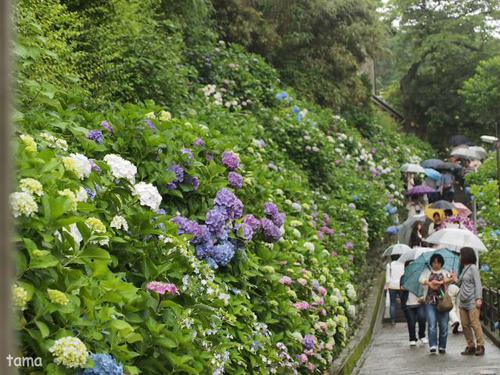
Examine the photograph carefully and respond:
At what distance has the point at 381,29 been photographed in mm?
27875

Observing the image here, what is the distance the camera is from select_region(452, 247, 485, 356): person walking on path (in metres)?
12.6

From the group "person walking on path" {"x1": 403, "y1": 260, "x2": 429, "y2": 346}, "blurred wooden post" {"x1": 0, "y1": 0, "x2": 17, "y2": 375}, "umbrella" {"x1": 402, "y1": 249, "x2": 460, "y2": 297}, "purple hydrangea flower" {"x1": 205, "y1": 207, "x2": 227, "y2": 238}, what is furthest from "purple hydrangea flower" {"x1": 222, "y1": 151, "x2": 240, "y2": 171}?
"blurred wooden post" {"x1": 0, "y1": 0, "x2": 17, "y2": 375}

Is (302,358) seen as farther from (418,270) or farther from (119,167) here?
(418,270)

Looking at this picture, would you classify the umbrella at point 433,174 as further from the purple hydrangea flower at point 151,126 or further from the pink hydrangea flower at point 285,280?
the purple hydrangea flower at point 151,126

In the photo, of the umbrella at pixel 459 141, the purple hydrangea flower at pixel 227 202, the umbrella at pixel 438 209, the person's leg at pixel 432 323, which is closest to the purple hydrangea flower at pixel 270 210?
the purple hydrangea flower at pixel 227 202

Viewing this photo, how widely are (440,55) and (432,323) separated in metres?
33.1

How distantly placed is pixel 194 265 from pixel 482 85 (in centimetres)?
3714

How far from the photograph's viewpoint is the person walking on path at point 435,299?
1284 centimetres

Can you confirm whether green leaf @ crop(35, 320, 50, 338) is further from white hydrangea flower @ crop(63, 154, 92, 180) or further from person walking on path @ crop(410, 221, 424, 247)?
person walking on path @ crop(410, 221, 424, 247)

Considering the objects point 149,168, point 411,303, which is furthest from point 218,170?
point 411,303

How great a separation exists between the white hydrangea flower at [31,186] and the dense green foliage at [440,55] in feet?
133

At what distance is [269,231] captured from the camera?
8.36m

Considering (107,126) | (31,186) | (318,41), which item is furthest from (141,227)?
(318,41)

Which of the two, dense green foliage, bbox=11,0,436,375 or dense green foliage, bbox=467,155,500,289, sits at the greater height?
dense green foliage, bbox=11,0,436,375
